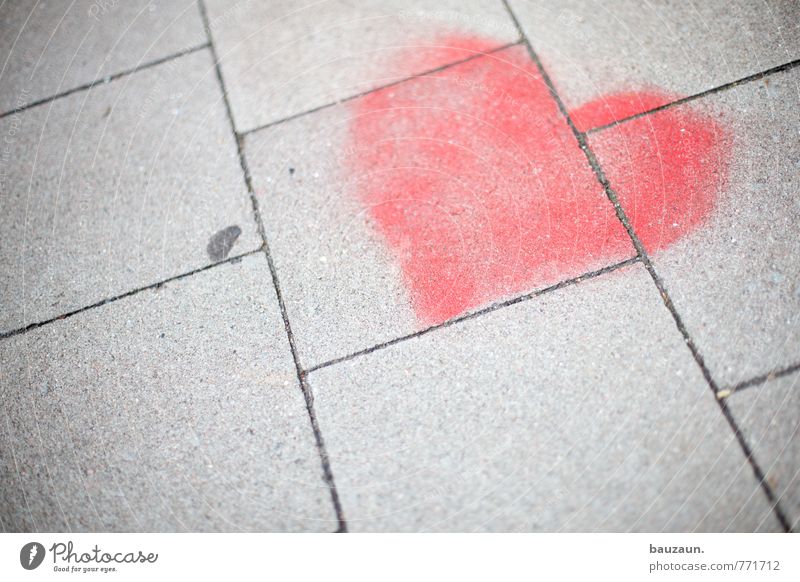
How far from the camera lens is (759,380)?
158 cm

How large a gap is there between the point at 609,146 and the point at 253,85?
56.8 inches

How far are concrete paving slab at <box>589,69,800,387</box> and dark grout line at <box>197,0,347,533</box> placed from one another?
1.18m

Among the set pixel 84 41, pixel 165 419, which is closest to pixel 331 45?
pixel 84 41

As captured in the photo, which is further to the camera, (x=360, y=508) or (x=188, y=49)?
(x=188, y=49)

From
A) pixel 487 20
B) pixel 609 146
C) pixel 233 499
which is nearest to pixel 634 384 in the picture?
pixel 609 146

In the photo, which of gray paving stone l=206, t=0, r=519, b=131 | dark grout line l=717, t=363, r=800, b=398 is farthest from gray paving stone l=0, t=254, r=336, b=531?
dark grout line l=717, t=363, r=800, b=398

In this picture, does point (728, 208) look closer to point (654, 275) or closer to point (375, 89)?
point (654, 275)

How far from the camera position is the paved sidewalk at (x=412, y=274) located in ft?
5.17

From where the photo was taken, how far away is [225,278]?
6.32 ft

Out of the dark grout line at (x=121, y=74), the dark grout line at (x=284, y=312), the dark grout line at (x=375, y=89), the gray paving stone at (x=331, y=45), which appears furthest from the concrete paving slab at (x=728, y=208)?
the dark grout line at (x=121, y=74)

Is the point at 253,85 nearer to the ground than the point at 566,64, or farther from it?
farther from it

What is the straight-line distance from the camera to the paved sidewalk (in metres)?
1.58

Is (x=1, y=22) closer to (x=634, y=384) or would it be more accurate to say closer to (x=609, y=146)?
(x=609, y=146)
